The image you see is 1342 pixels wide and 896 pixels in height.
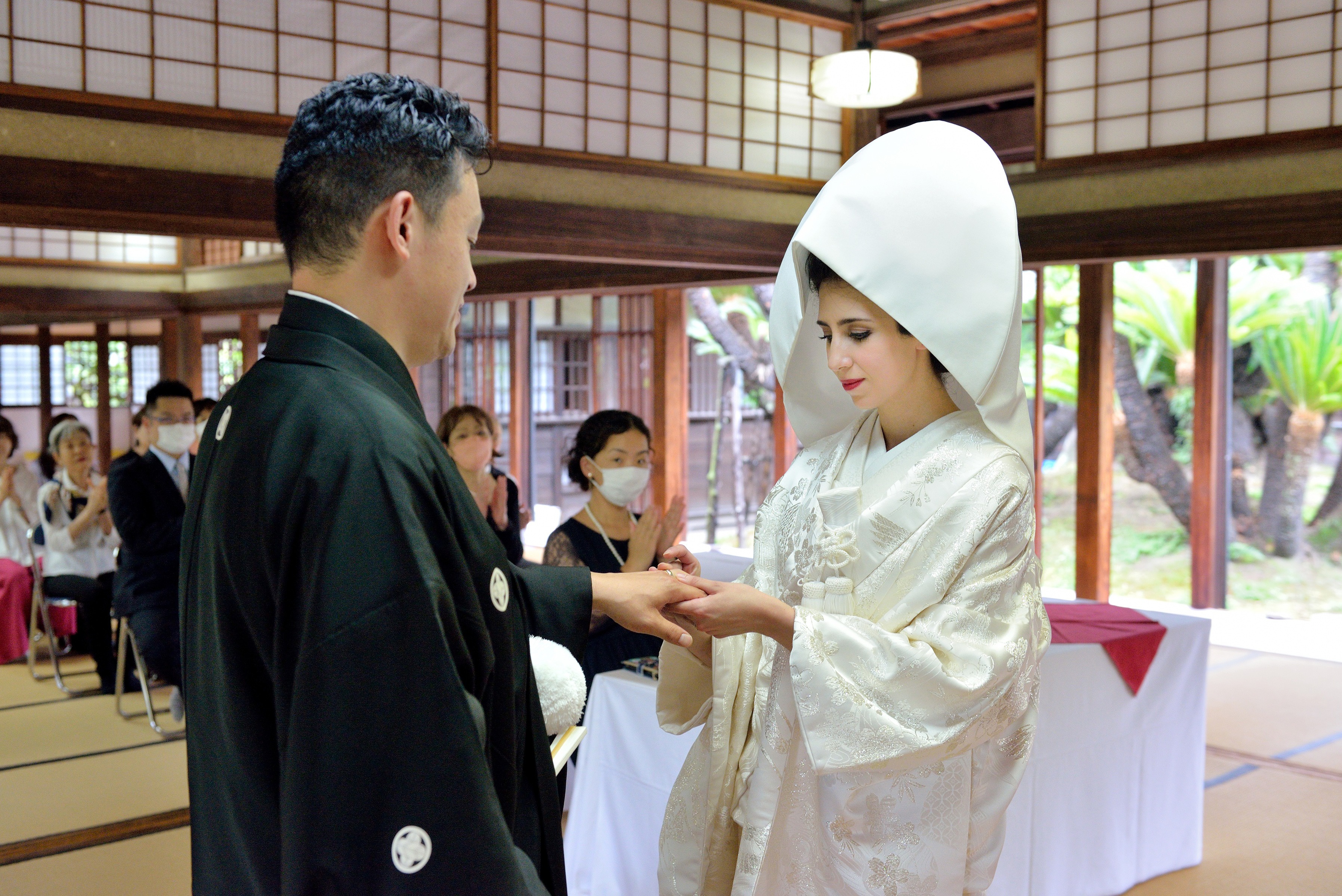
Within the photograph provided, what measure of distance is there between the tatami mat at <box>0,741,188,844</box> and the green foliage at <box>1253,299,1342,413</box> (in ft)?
30.1

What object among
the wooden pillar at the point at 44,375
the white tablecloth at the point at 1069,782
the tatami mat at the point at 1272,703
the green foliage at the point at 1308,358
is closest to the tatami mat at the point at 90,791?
the white tablecloth at the point at 1069,782

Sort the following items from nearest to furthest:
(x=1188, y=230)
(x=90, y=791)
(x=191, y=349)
A: (x=90, y=791) → (x=1188, y=230) → (x=191, y=349)

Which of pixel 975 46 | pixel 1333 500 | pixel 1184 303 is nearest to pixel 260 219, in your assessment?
pixel 975 46

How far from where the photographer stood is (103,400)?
33.1 feet

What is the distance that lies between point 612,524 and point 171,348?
23.0 feet

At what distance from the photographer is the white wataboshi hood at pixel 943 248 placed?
163 cm

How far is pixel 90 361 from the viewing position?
1130 cm

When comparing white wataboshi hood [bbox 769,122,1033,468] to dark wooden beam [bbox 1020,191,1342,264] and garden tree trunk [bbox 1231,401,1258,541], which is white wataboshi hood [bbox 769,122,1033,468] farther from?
garden tree trunk [bbox 1231,401,1258,541]

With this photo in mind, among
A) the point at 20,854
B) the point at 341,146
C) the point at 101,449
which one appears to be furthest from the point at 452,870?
the point at 101,449

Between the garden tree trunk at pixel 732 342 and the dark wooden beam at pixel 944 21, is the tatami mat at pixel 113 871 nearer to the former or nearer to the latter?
the dark wooden beam at pixel 944 21

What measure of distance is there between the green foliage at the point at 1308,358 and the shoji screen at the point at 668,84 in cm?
598

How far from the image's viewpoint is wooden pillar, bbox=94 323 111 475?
9.86 metres

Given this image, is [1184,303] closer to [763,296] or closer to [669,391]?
[763,296]

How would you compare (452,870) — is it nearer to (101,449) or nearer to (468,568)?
(468,568)
